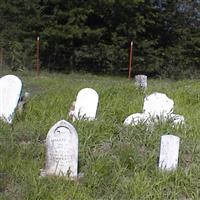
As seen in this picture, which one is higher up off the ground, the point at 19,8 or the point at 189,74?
the point at 19,8

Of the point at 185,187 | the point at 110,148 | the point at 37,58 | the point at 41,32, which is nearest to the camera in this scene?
the point at 185,187

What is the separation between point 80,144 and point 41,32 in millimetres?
14193

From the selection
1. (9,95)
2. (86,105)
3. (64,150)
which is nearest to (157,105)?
(86,105)

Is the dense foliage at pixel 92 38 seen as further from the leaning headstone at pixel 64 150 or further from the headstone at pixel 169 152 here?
the headstone at pixel 169 152

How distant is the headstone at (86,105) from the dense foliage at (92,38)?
1090cm

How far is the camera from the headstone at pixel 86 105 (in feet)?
20.7

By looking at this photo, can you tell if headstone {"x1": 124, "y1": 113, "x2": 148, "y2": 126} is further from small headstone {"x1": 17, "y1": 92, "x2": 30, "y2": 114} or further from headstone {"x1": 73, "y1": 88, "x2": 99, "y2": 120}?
small headstone {"x1": 17, "y1": 92, "x2": 30, "y2": 114}

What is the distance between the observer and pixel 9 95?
254 inches

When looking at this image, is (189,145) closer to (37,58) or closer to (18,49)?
(37,58)

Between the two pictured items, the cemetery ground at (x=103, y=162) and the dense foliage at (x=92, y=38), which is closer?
the cemetery ground at (x=103, y=162)

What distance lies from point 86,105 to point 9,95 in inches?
43.0

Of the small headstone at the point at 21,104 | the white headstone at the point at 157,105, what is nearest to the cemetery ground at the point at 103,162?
the small headstone at the point at 21,104

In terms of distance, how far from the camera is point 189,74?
61.7 feet

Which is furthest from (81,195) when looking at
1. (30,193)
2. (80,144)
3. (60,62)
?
(60,62)
